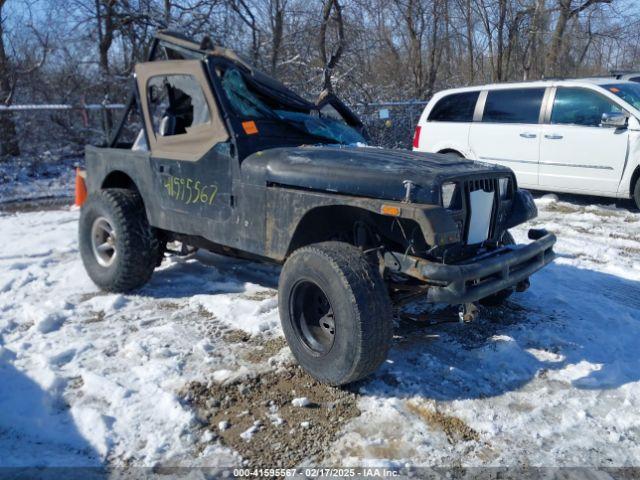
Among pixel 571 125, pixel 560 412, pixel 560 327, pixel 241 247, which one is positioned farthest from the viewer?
pixel 571 125

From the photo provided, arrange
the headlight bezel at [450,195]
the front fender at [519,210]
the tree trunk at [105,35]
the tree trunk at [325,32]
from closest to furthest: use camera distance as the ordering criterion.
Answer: the headlight bezel at [450,195] < the front fender at [519,210] < the tree trunk at [105,35] < the tree trunk at [325,32]

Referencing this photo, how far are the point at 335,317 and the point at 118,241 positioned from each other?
93.5 inches

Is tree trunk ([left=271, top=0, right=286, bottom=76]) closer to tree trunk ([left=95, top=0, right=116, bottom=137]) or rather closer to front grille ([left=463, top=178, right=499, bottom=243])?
tree trunk ([left=95, top=0, right=116, bottom=137])

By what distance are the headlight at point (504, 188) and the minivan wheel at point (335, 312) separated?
3.85ft

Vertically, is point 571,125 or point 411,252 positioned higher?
point 571,125

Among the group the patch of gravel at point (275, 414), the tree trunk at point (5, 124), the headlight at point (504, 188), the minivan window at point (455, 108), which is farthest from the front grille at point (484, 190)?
the tree trunk at point (5, 124)

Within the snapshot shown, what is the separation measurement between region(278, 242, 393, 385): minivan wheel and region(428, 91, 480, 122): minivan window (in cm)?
679

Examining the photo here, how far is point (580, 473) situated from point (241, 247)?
7.85 ft

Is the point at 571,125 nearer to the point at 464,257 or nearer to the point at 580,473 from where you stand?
the point at 464,257

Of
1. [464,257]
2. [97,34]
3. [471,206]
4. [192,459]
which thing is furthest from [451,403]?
[97,34]

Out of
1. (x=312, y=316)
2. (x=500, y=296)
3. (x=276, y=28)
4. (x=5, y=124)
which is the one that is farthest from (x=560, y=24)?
(x=312, y=316)

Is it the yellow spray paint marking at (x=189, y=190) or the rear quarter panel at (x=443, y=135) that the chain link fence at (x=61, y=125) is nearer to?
the rear quarter panel at (x=443, y=135)

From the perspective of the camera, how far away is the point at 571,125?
8219mm

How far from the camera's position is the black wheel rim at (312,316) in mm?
3354
